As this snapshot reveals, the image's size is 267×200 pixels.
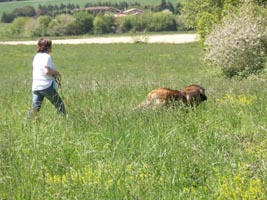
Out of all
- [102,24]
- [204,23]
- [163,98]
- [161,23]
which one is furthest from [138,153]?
[102,24]

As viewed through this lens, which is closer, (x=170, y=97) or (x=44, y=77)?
(x=170, y=97)

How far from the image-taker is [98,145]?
6.30m

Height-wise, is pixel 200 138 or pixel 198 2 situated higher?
pixel 200 138

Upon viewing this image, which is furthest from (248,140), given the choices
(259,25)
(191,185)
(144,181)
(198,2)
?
(198,2)

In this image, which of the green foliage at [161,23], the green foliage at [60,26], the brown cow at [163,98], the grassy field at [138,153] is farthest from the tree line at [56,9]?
the grassy field at [138,153]

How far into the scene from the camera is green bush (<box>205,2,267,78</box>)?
2356cm

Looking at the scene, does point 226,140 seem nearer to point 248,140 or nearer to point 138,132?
point 248,140

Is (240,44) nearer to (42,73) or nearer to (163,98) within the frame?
(42,73)

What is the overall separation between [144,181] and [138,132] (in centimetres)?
186

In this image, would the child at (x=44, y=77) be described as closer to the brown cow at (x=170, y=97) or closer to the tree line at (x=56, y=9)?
the brown cow at (x=170, y=97)

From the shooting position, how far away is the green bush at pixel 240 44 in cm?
2356

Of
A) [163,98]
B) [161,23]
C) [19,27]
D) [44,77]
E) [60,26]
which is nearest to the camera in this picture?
[163,98]

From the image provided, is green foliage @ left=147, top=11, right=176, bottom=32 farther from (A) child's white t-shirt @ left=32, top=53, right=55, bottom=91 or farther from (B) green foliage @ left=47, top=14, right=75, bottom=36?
(A) child's white t-shirt @ left=32, top=53, right=55, bottom=91

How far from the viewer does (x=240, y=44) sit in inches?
931
